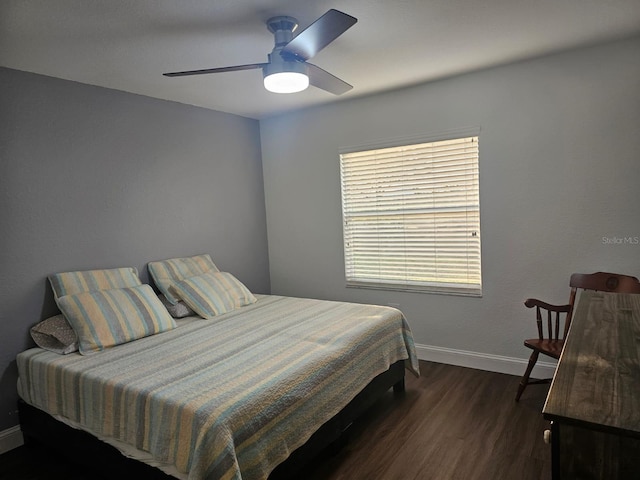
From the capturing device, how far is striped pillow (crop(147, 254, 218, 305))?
10.6 ft

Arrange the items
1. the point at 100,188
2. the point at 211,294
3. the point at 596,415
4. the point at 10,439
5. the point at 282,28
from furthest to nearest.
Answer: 1. the point at 211,294
2. the point at 100,188
3. the point at 10,439
4. the point at 282,28
5. the point at 596,415

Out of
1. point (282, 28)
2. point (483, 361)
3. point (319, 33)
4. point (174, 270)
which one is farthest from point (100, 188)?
point (483, 361)

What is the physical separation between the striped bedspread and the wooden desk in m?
1.18

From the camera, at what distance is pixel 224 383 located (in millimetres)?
1893

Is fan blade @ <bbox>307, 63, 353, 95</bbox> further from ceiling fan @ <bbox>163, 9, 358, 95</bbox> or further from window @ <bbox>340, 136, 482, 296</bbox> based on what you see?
window @ <bbox>340, 136, 482, 296</bbox>

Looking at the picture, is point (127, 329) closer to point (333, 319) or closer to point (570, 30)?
point (333, 319)

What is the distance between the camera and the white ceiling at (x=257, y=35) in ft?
6.40

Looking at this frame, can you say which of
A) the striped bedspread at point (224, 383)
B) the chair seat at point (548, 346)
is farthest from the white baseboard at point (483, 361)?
the striped bedspread at point (224, 383)

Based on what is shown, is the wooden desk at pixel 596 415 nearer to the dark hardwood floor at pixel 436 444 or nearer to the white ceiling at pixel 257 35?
the dark hardwood floor at pixel 436 444

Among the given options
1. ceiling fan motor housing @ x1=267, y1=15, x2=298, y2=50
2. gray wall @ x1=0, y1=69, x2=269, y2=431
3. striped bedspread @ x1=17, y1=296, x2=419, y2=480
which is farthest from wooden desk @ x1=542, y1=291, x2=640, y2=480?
gray wall @ x1=0, y1=69, x2=269, y2=431

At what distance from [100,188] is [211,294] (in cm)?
111

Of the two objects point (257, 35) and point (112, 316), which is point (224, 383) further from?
point (257, 35)

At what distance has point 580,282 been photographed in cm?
275

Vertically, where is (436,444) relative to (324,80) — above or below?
below
